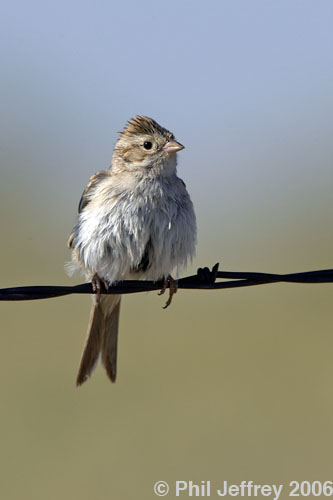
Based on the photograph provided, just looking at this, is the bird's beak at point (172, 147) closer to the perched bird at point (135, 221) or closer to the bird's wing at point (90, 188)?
the perched bird at point (135, 221)

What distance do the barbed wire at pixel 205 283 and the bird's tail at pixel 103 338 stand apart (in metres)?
1.26

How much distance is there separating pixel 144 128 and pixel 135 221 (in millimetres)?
799

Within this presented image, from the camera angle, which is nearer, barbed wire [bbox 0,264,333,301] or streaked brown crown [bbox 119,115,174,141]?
barbed wire [bbox 0,264,333,301]

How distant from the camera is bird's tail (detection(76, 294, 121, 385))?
5816mm

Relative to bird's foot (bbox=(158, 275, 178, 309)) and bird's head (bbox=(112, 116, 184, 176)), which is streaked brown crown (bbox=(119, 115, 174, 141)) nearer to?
bird's head (bbox=(112, 116, 184, 176))

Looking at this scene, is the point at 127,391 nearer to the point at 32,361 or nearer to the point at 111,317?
the point at 32,361

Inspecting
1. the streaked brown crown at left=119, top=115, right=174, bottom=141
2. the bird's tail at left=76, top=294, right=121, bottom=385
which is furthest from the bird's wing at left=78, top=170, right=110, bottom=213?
the bird's tail at left=76, top=294, right=121, bottom=385

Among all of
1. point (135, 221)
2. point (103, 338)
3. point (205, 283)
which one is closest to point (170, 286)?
point (135, 221)

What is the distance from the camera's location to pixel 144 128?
19.3 ft

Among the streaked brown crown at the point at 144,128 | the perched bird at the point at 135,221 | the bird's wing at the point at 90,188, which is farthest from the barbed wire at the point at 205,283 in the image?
the streaked brown crown at the point at 144,128

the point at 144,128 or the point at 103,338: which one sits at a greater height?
Result: the point at 144,128

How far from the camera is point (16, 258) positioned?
10.3m

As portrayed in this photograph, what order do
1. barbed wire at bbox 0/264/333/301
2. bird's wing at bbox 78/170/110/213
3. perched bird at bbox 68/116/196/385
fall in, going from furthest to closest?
bird's wing at bbox 78/170/110/213 → perched bird at bbox 68/116/196/385 → barbed wire at bbox 0/264/333/301

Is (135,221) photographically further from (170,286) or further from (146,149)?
(146,149)
